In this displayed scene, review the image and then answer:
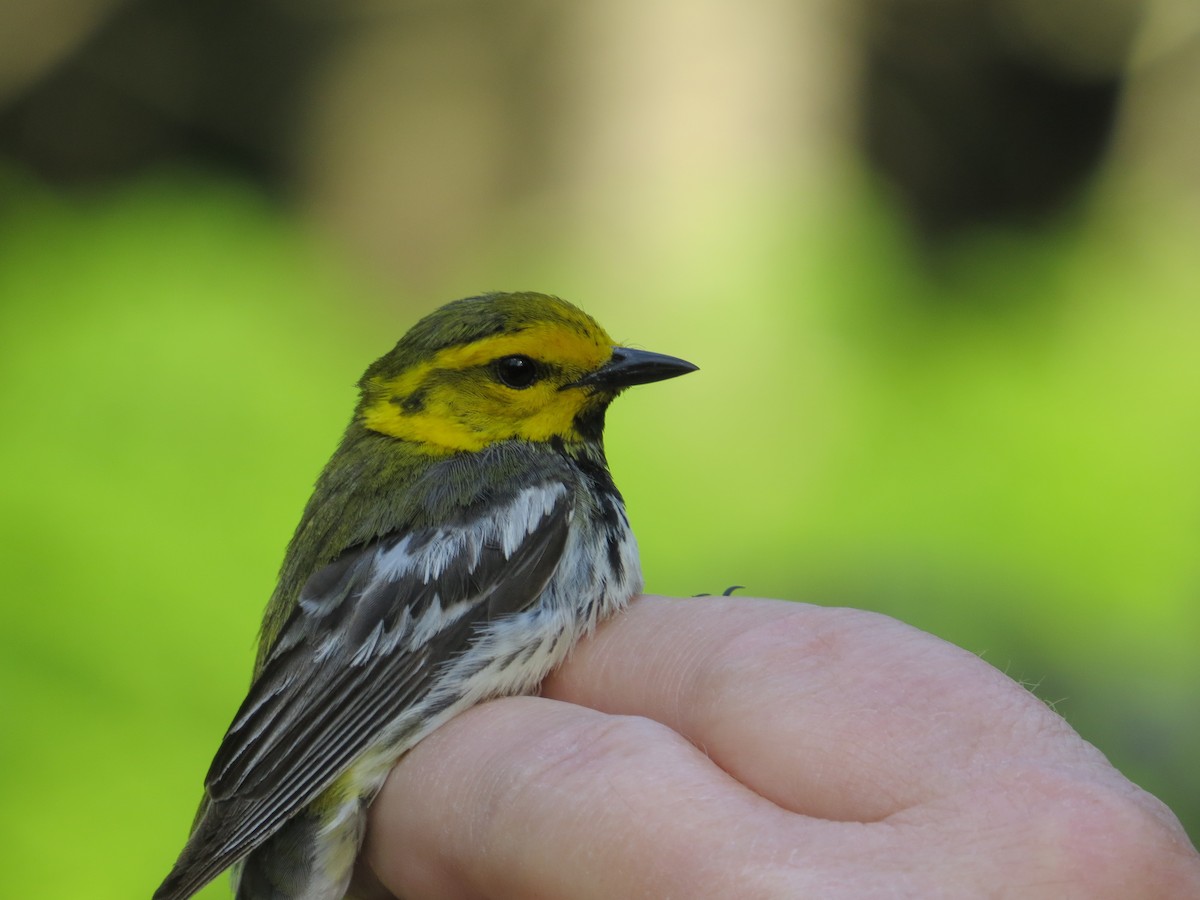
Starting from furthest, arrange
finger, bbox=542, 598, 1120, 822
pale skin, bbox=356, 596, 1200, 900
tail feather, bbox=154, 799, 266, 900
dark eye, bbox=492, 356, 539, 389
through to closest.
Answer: dark eye, bbox=492, 356, 539, 389
tail feather, bbox=154, 799, 266, 900
finger, bbox=542, 598, 1120, 822
pale skin, bbox=356, 596, 1200, 900

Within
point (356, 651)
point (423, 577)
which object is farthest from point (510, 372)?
point (356, 651)

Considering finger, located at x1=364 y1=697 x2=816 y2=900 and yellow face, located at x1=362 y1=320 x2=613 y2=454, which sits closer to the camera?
finger, located at x1=364 y1=697 x2=816 y2=900

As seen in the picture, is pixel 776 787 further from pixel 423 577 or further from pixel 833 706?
pixel 423 577

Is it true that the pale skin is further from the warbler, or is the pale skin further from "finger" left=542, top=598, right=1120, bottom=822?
the warbler

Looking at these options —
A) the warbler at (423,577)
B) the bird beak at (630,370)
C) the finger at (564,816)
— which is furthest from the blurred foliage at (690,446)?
the finger at (564,816)

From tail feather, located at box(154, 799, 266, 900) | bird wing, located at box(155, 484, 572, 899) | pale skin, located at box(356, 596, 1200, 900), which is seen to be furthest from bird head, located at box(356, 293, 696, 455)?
tail feather, located at box(154, 799, 266, 900)

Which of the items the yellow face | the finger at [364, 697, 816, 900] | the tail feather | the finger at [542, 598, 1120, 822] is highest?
the yellow face

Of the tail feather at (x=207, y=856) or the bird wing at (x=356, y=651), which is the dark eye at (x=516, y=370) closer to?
the bird wing at (x=356, y=651)
